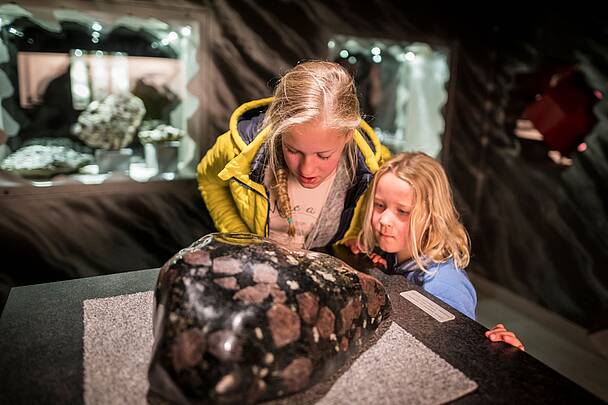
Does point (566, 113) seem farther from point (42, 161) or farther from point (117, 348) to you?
point (42, 161)

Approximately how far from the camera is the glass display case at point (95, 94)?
1.88 meters

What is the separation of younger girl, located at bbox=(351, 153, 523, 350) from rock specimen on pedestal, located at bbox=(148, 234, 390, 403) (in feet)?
1.49

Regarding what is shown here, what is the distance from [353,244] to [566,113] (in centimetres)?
184

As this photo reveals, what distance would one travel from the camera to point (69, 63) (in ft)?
6.47

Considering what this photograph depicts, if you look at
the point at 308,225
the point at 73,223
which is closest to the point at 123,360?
the point at 308,225

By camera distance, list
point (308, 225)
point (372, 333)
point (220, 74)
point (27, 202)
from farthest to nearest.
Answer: point (220, 74), point (27, 202), point (308, 225), point (372, 333)

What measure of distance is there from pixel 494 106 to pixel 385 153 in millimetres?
1896

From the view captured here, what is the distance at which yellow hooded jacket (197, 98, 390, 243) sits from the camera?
1229 mm

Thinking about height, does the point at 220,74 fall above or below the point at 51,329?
above

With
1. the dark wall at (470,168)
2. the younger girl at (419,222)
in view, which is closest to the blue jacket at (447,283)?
the younger girl at (419,222)

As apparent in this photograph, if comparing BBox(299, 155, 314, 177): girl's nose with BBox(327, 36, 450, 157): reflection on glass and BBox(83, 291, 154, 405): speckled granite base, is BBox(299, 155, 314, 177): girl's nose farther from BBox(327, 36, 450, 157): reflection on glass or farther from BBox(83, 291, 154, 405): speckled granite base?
BBox(327, 36, 450, 157): reflection on glass

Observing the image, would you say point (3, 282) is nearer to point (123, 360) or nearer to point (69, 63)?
point (69, 63)

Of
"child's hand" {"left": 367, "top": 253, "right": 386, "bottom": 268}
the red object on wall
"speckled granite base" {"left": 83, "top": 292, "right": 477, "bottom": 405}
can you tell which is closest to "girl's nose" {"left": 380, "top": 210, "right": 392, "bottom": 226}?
"child's hand" {"left": 367, "top": 253, "right": 386, "bottom": 268}

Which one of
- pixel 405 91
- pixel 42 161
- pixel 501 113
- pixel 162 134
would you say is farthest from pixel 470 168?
pixel 42 161
